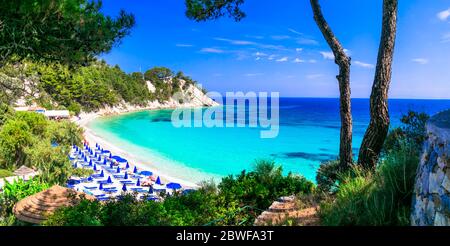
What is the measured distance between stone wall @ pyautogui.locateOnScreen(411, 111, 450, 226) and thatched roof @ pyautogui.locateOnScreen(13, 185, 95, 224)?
674cm

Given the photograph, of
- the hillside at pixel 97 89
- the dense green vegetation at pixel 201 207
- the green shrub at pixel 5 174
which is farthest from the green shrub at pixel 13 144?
the dense green vegetation at pixel 201 207

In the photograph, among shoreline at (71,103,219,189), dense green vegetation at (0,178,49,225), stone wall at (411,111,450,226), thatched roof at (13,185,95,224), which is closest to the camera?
stone wall at (411,111,450,226)

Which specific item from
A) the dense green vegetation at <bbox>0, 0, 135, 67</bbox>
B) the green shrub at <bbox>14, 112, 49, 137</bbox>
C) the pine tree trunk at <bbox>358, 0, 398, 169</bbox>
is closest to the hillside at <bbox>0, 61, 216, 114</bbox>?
the dense green vegetation at <bbox>0, 0, 135, 67</bbox>

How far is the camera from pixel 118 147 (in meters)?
34.9

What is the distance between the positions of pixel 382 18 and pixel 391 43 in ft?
1.44

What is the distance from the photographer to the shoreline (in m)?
21.2

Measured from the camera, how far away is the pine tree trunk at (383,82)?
5.03 m

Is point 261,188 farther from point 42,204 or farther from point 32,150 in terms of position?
point 32,150

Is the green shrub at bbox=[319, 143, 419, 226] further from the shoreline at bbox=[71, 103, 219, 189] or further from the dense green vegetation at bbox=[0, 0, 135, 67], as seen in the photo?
the shoreline at bbox=[71, 103, 219, 189]

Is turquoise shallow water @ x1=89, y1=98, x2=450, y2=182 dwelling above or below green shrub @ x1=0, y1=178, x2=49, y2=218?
below

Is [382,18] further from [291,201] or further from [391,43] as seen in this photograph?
[291,201]

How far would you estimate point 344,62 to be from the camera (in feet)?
18.0

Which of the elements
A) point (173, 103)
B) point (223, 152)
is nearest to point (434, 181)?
point (223, 152)
